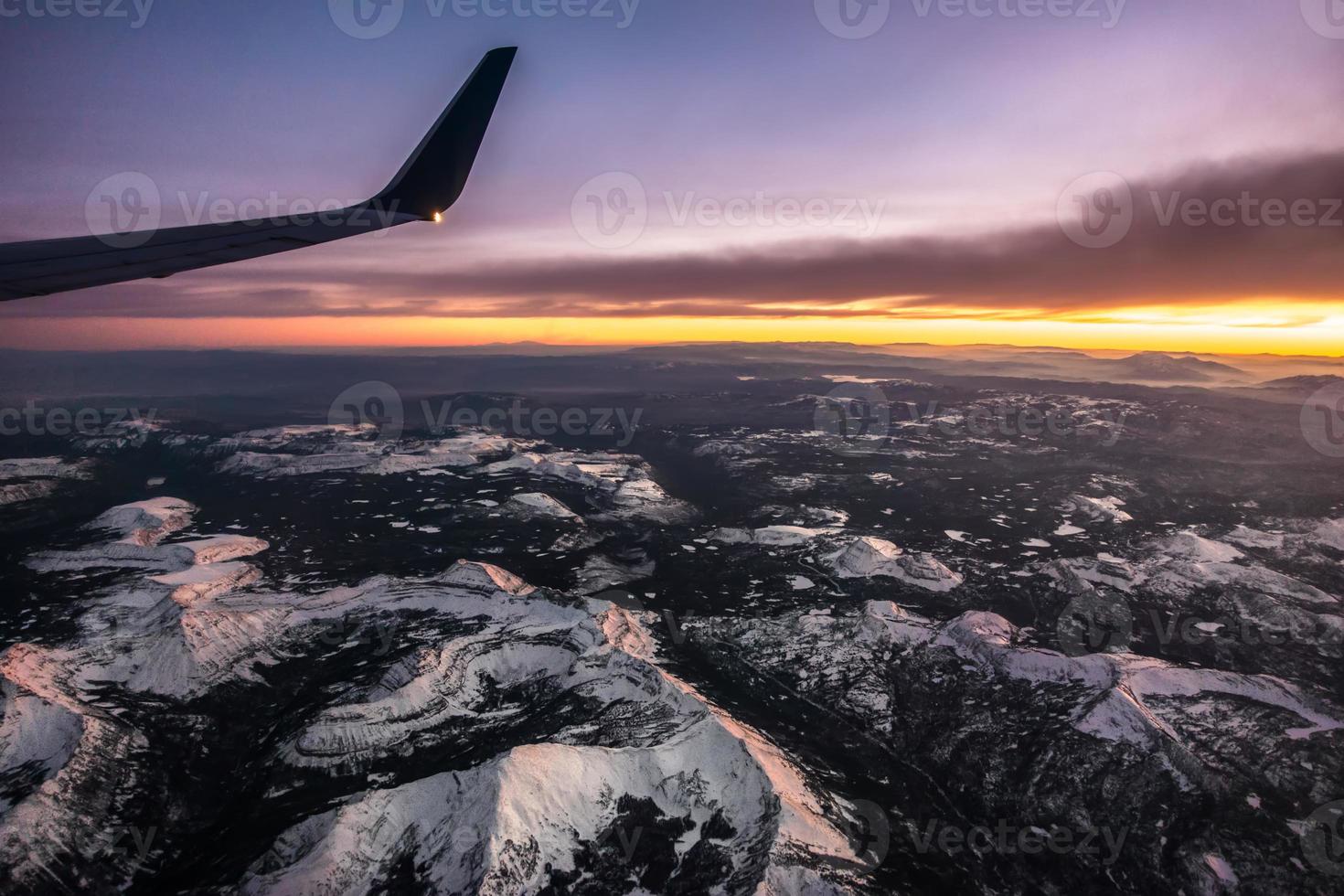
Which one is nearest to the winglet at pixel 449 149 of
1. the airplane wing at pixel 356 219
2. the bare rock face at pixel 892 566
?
the airplane wing at pixel 356 219

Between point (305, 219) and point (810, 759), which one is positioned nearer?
point (305, 219)

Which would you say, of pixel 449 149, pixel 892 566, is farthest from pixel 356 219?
pixel 892 566

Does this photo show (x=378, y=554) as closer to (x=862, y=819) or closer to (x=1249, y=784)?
(x=862, y=819)

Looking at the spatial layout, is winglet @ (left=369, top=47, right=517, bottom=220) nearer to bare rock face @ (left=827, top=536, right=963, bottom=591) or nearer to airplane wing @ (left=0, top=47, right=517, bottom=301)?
airplane wing @ (left=0, top=47, right=517, bottom=301)

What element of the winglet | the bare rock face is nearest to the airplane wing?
the winglet

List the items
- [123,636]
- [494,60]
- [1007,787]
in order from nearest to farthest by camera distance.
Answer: [494,60], [1007,787], [123,636]

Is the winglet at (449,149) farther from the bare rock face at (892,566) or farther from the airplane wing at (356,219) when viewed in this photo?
the bare rock face at (892,566)

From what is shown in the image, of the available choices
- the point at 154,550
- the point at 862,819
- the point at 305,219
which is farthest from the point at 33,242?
the point at 154,550

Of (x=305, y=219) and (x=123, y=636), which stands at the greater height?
(x=305, y=219)

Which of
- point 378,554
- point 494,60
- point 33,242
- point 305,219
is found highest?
point 494,60
